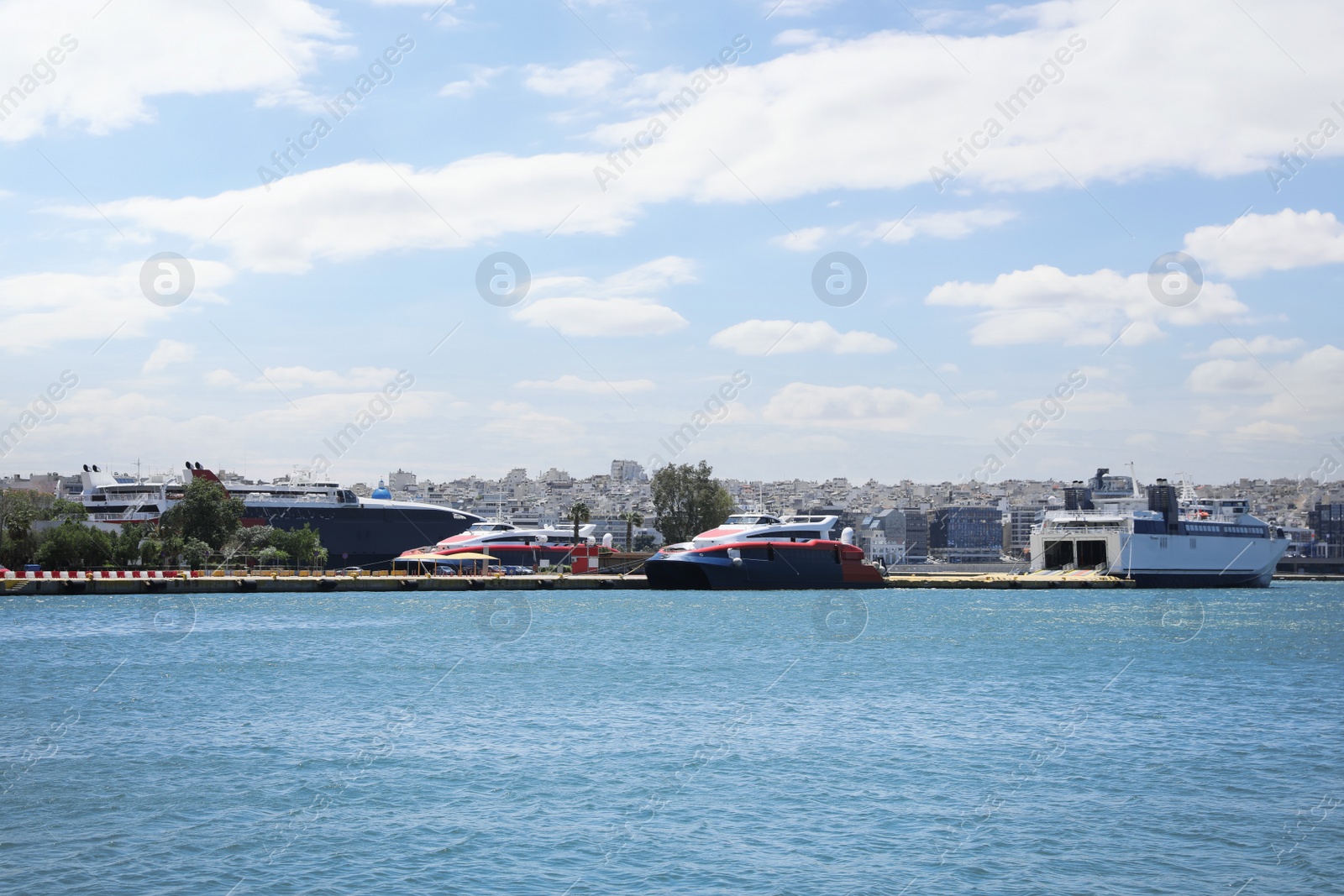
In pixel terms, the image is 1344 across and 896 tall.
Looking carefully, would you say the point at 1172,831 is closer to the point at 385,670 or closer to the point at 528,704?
the point at 528,704

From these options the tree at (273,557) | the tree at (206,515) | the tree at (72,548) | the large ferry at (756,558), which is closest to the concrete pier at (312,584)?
the tree at (273,557)

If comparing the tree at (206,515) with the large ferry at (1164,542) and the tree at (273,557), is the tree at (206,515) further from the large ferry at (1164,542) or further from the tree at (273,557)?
the large ferry at (1164,542)

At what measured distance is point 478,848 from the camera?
13.5 metres

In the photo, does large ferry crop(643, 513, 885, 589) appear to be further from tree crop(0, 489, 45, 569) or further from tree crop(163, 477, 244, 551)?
tree crop(0, 489, 45, 569)

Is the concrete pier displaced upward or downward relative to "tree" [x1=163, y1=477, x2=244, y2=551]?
downward

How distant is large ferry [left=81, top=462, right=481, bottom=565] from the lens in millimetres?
87938

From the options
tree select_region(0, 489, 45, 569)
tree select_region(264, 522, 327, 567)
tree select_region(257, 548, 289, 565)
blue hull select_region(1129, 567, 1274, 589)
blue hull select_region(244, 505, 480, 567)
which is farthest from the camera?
blue hull select_region(244, 505, 480, 567)

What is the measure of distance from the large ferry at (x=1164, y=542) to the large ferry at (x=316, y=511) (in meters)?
49.4

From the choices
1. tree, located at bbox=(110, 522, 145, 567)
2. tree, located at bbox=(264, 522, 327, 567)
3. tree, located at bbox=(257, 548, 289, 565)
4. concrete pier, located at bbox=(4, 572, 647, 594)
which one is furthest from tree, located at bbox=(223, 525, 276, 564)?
concrete pier, located at bbox=(4, 572, 647, 594)

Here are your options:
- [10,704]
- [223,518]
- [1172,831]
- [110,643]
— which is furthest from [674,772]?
[223,518]

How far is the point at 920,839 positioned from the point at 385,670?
19.7 meters

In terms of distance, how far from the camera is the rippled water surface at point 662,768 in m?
12.7

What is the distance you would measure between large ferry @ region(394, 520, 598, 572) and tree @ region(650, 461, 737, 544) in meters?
9.94

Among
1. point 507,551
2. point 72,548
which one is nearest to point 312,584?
point 72,548
